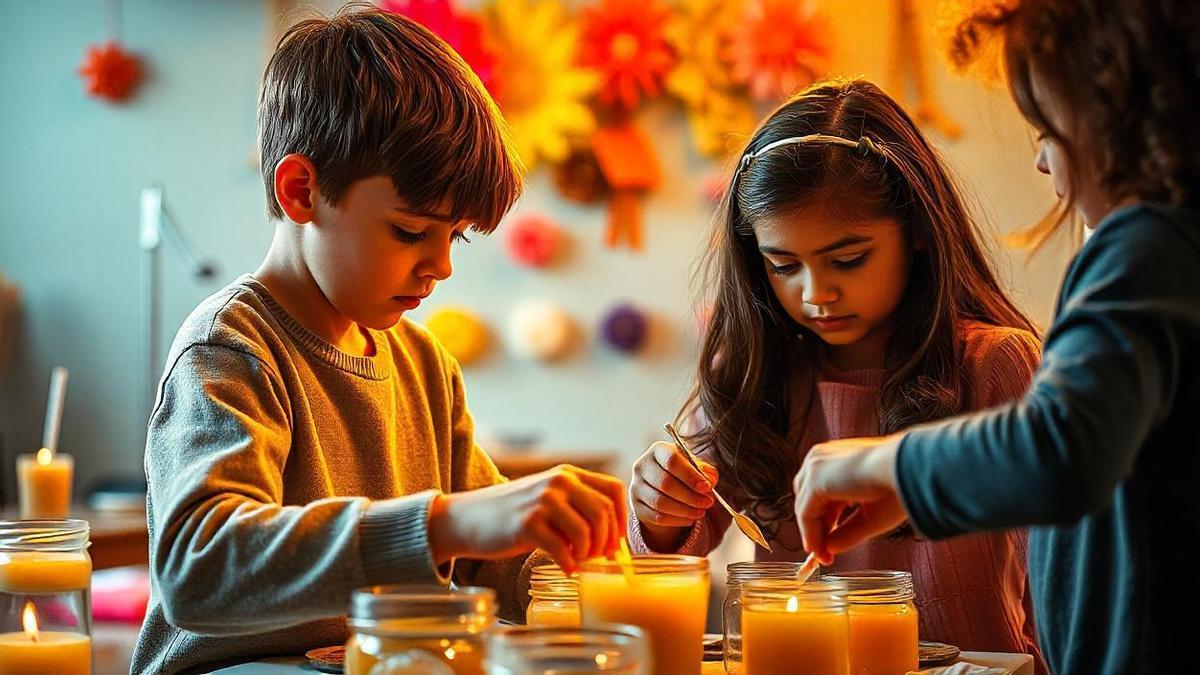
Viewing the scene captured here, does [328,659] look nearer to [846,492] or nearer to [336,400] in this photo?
Answer: [336,400]

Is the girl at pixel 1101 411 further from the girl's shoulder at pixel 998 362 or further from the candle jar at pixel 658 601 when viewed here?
the girl's shoulder at pixel 998 362

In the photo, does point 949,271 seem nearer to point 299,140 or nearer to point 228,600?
point 299,140

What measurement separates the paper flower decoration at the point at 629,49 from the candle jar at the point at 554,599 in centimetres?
319

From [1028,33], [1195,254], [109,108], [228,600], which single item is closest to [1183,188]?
[1195,254]

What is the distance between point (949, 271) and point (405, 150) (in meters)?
0.71

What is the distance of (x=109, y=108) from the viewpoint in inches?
190

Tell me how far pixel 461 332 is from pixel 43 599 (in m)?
3.15

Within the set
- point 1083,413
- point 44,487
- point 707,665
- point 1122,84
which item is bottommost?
point 707,665

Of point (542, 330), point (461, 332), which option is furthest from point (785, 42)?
point (461, 332)

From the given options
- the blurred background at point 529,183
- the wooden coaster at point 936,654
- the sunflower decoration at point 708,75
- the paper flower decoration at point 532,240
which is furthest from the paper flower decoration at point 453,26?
the wooden coaster at point 936,654

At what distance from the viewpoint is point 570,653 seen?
89 cm

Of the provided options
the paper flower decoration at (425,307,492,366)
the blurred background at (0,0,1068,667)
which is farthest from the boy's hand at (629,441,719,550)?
the paper flower decoration at (425,307,492,366)

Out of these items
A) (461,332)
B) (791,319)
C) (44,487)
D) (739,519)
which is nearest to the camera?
(739,519)

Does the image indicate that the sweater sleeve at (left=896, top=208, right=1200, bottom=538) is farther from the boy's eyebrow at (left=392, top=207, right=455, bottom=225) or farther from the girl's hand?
the boy's eyebrow at (left=392, top=207, right=455, bottom=225)
